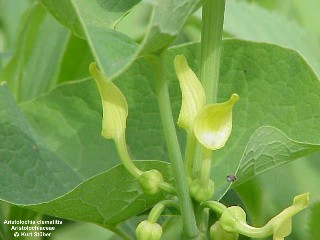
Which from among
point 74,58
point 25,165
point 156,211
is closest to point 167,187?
point 156,211

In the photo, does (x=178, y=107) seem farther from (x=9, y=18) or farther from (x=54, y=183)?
(x=9, y=18)

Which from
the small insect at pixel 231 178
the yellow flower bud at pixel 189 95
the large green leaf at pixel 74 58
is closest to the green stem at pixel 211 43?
the yellow flower bud at pixel 189 95

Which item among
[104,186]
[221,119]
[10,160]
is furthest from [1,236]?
[221,119]

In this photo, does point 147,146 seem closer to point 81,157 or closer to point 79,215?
point 81,157

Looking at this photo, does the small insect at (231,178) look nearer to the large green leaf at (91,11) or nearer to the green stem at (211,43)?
the green stem at (211,43)

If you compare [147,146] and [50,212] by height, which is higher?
[147,146]
